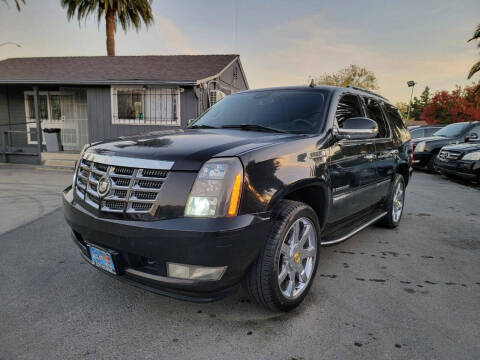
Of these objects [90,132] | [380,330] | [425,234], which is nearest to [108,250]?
[380,330]

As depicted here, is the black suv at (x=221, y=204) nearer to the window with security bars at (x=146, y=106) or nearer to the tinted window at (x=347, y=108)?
the tinted window at (x=347, y=108)

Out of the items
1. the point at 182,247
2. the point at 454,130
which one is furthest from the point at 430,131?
the point at 182,247

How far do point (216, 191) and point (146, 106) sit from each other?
11.9 meters

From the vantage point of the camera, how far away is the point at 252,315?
2539 mm

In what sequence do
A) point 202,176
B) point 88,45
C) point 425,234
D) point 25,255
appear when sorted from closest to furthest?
point 202,176, point 25,255, point 425,234, point 88,45

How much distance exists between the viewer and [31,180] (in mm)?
8672

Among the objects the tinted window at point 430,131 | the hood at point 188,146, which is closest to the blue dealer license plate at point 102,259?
the hood at point 188,146

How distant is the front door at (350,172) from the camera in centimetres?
304

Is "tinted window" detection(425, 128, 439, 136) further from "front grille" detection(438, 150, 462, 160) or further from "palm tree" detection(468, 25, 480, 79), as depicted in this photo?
"palm tree" detection(468, 25, 480, 79)

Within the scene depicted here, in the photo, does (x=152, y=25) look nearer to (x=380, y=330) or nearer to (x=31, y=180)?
(x=31, y=180)

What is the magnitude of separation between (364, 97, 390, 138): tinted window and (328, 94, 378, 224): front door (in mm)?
293

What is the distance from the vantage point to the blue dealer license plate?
2270 millimetres

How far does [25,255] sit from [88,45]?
22.5 meters

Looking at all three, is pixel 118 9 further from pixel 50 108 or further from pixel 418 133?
pixel 418 133
